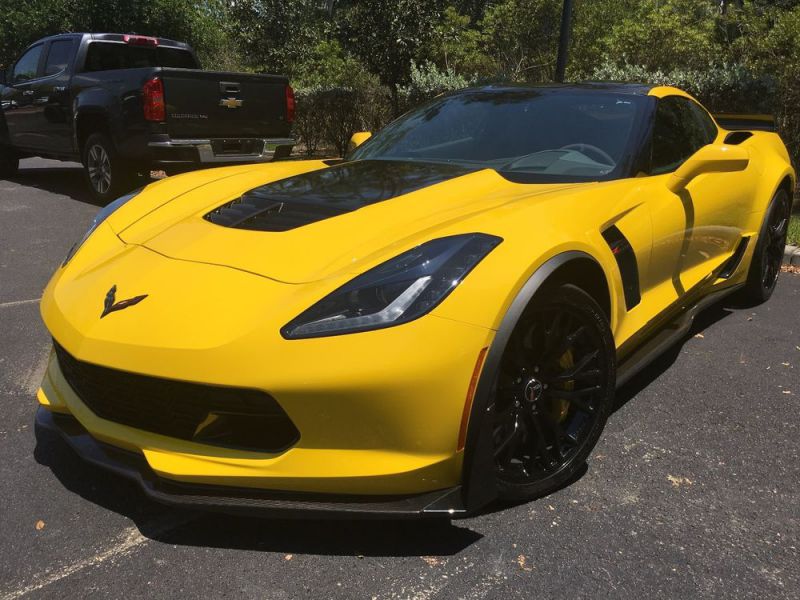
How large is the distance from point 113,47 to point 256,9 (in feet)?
20.3

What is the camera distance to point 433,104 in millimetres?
4004

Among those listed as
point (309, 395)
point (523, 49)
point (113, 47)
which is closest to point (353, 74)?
point (523, 49)

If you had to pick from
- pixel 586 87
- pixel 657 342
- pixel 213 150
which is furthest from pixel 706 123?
pixel 213 150

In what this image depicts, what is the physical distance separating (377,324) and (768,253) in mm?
3679

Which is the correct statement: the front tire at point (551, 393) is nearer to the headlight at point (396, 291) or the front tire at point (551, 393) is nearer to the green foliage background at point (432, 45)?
the headlight at point (396, 291)

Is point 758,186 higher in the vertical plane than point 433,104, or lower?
lower

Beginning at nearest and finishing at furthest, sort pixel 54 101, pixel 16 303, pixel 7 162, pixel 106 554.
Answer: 1. pixel 106 554
2. pixel 16 303
3. pixel 54 101
4. pixel 7 162

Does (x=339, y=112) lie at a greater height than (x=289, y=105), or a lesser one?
lesser

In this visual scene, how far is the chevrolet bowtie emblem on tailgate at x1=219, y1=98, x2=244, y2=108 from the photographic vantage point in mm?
7480

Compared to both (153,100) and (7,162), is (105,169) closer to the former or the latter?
(153,100)

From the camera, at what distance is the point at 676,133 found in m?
3.55

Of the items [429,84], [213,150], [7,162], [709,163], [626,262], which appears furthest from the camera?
[429,84]

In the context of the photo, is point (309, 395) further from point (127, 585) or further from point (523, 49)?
point (523, 49)

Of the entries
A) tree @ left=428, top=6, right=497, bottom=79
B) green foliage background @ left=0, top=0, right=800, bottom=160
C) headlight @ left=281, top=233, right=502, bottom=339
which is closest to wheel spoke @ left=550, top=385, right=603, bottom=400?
headlight @ left=281, top=233, right=502, bottom=339
